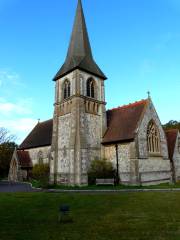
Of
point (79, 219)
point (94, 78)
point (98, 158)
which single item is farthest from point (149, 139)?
point (79, 219)

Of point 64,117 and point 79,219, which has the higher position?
point 64,117

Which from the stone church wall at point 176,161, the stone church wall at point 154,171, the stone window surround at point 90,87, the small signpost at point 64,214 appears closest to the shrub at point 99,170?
the stone church wall at point 154,171

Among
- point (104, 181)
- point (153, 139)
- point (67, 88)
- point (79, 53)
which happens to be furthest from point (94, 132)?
point (79, 53)

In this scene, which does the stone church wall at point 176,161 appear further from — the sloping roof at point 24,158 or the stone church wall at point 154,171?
the sloping roof at point 24,158

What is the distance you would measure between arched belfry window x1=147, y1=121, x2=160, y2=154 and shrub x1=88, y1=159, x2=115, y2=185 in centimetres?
509

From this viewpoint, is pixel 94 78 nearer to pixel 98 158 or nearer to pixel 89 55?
Result: pixel 89 55

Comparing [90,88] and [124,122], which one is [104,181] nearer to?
[124,122]

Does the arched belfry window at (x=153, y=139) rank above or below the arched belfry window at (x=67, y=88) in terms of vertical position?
below

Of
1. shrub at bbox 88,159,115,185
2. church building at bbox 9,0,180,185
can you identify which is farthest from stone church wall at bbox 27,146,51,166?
shrub at bbox 88,159,115,185

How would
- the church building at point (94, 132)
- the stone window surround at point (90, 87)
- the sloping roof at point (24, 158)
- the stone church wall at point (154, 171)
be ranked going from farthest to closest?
the sloping roof at point (24, 158) < the stone window surround at point (90, 87) < the church building at point (94, 132) < the stone church wall at point (154, 171)

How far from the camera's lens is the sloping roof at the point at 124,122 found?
25.9 metres

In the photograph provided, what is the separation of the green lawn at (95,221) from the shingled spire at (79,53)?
62.8 feet

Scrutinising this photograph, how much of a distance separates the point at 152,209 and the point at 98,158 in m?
15.9

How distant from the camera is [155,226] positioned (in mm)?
8289
